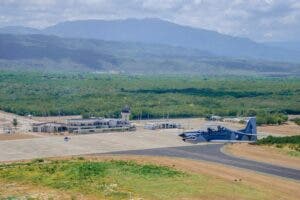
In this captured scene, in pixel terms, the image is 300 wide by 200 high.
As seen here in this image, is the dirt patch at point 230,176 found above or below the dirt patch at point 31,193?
above

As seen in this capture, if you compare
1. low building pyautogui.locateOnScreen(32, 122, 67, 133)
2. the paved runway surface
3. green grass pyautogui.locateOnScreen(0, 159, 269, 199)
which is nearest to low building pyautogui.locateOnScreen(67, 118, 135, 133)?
low building pyautogui.locateOnScreen(32, 122, 67, 133)

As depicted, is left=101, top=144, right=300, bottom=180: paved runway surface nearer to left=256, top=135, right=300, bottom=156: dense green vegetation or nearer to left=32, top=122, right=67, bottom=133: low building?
left=256, top=135, right=300, bottom=156: dense green vegetation

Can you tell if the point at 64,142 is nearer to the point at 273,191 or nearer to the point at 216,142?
the point at 216,142

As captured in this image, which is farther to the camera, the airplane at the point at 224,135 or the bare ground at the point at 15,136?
the bare ground at the point at 15,136

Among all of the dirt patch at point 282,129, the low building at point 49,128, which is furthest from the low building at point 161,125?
the dirt patch at point 282,129

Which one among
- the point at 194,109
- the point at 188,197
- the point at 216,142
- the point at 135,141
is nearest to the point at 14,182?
the point at 188,197

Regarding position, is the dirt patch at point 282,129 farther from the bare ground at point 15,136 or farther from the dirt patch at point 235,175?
the bare ground at point 15,136
